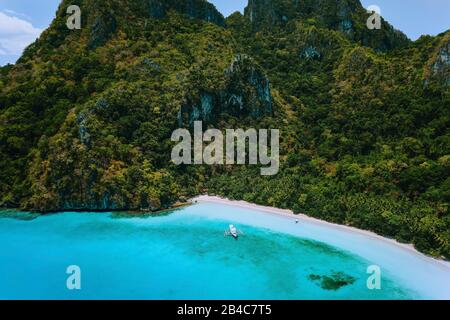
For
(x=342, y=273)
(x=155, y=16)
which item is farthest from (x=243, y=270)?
(x=155, y=16)

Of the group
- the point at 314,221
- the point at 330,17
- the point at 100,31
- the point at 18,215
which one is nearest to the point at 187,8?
the point at 100,31

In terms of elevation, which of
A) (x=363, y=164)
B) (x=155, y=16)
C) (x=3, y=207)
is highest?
(x=155, y=16)

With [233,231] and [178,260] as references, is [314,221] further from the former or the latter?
[178,260]

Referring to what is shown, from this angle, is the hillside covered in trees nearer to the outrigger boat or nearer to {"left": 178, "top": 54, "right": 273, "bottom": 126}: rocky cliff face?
{"left": 178, "top": 54, "right": 273, "bottom": 126}: rocky cliff face

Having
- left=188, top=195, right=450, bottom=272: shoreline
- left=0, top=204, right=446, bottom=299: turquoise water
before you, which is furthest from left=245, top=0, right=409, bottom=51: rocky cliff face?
left=0, top=204, right=446, bottom=299: turquoise water

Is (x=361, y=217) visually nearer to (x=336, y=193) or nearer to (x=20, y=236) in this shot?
(x=336, y=193)

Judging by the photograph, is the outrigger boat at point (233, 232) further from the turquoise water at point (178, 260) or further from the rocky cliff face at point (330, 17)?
the rocky cliff face at point (330, 17)

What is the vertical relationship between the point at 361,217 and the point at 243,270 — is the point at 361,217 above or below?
above
